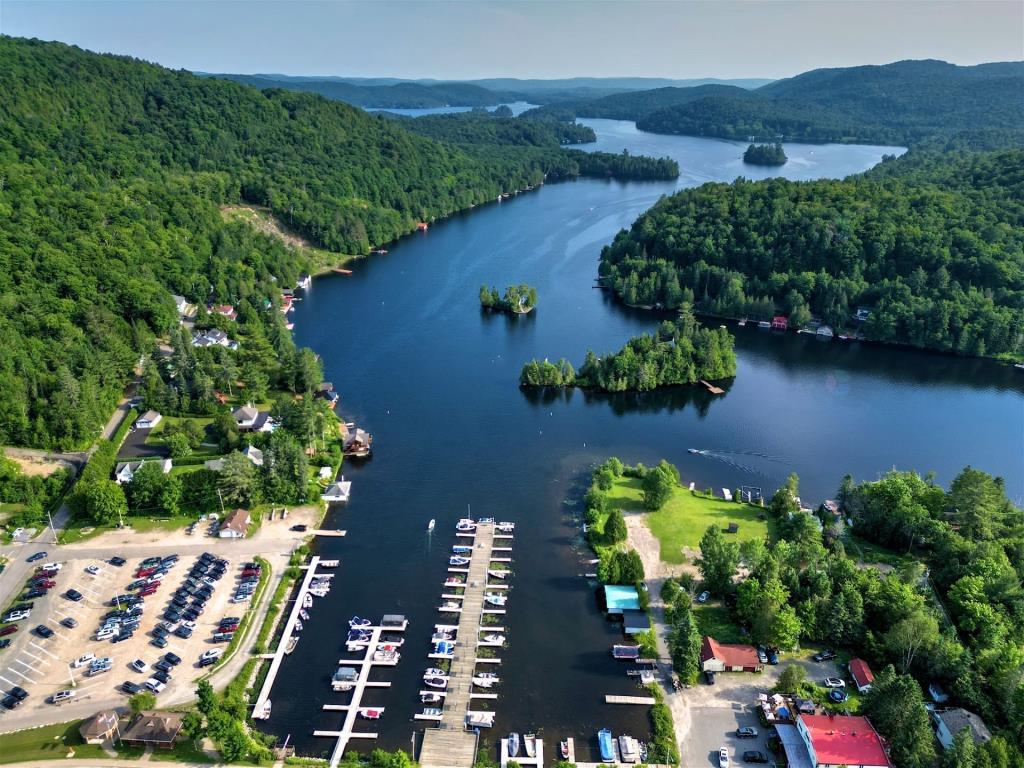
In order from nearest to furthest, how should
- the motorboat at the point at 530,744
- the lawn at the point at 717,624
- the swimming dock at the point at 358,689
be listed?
1. the motorboat at the point at 530,744
2. the swimming dock at the point at 358,689
3. the lawn at the point at 717,624

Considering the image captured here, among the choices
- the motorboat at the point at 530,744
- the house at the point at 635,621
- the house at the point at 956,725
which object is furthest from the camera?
the house at the point at 635,621

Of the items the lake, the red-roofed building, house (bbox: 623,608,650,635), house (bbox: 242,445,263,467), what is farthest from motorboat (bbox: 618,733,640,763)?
house (bbox: 242,445,263,467)

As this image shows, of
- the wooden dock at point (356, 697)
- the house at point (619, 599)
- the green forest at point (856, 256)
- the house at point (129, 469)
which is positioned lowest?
the wooden dock at point (356, 697)

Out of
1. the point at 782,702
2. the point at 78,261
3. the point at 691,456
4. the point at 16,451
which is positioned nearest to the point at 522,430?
the point at 691,456

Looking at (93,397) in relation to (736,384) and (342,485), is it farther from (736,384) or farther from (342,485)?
(736,384)

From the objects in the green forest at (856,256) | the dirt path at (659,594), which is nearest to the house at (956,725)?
the dirt path at (659,594)

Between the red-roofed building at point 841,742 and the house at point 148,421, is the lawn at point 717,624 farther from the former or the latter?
the house at point 148,421

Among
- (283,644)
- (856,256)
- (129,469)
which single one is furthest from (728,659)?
(856,256)
